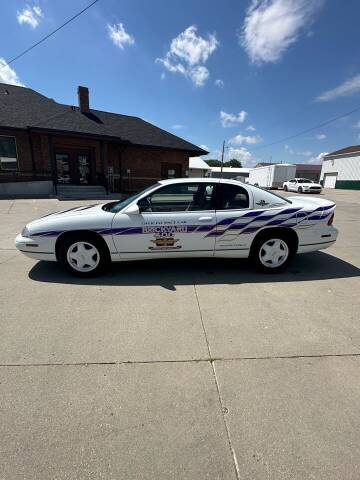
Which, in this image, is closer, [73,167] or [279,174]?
[73,167]

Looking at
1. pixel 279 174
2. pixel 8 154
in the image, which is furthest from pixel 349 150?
pixel 8 154

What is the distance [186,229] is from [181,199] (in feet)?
1.70

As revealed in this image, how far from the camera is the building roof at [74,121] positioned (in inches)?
637

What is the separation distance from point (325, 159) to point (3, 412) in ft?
177

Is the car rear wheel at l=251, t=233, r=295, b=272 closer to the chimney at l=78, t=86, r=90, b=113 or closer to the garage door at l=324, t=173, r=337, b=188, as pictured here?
the chimney at l=78, t=86, r=90, b=113

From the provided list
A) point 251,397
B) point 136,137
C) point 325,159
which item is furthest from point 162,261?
point 325,159

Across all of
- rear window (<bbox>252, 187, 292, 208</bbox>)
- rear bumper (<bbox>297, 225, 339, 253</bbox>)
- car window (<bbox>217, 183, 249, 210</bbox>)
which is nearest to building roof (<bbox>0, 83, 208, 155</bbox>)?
car window (<bbox>217, 183, 249, 210</bbox>)

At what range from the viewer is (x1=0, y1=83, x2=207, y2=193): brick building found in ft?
52.8

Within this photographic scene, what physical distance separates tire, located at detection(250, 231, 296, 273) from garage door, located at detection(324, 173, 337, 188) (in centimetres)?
4584

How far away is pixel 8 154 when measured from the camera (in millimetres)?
16203

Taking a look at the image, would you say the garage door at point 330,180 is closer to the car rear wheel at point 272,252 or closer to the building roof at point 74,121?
the building roof at point 74,121

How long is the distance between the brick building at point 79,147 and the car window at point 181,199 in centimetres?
1431

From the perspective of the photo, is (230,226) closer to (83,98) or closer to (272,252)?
(272,252)

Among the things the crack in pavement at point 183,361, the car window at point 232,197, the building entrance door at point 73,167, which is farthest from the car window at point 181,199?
the building entrance door at point 73,167
